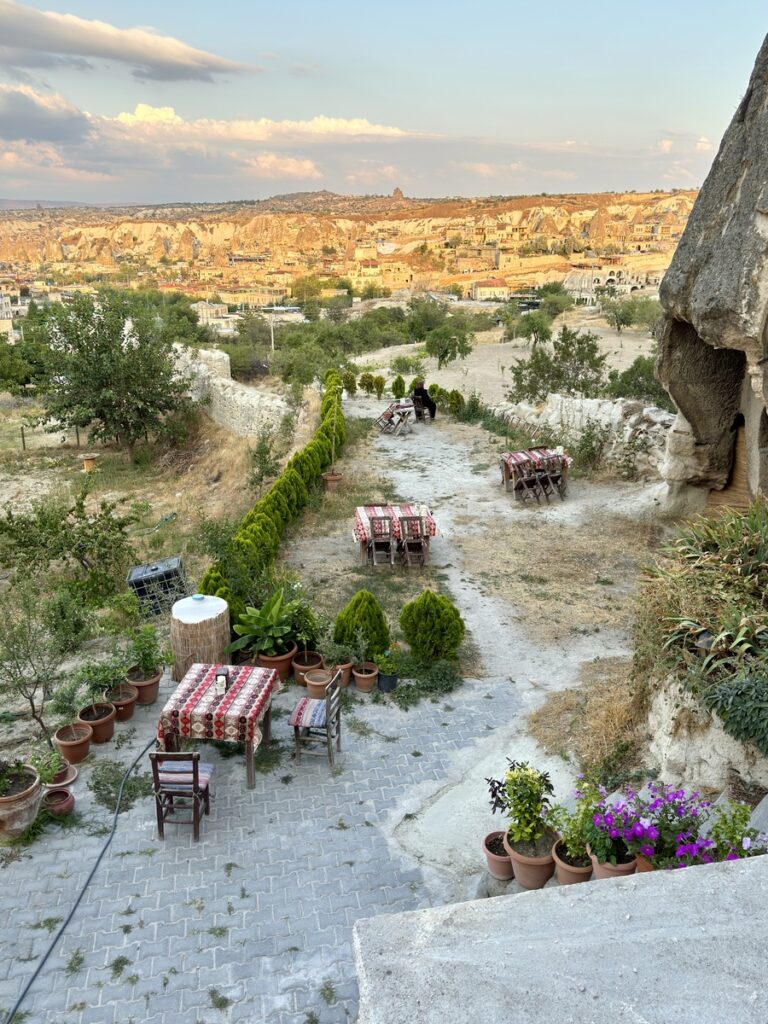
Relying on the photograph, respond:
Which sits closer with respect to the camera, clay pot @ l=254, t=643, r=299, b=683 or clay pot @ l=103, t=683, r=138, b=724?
clay pot @ l=103, t=683, r=138, b=724

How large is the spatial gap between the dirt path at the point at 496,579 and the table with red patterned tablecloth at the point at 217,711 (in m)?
1.58

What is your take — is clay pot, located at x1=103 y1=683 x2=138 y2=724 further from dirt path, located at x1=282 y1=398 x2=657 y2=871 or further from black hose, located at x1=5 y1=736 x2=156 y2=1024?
dirt path, located at x1=282 y1=398 x2=657 y2=871

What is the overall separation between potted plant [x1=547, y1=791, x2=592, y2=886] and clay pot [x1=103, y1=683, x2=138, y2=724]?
4704 millimetres

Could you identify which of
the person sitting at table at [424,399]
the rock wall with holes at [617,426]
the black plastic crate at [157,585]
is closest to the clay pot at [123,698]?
the black plastic crate at [157,585]

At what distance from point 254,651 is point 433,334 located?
96.0 feet

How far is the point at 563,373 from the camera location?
837 inches

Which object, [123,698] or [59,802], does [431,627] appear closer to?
[123,698]

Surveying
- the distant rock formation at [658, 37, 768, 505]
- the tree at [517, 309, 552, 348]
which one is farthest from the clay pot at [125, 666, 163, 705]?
the tree at [517, 309, 552, 348]

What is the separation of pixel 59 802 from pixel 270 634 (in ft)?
9.65

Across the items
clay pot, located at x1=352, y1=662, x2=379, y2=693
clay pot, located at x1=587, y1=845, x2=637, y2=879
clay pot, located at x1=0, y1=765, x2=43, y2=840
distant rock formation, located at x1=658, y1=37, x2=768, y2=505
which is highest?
distant rock formation, located at x1=658, y1=37, x2=768, y2=505

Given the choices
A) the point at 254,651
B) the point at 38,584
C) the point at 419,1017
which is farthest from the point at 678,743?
the point at 38,584

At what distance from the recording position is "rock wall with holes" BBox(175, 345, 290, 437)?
69.9ft

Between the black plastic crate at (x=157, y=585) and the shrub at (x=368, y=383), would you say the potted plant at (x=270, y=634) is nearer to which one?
the black plastic crate at (x=157, y=585)

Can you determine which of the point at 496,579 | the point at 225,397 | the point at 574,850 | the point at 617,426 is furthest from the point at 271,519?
the point at 225,397
